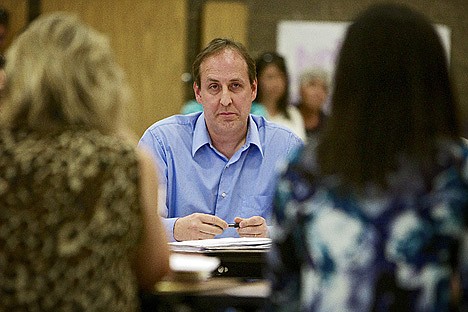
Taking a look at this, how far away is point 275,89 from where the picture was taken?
5.68 meters

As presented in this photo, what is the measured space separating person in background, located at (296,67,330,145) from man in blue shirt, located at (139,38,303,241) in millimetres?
3057

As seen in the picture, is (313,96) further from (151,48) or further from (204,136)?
(204,136)

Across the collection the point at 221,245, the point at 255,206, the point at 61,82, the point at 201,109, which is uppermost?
the point at 61,82

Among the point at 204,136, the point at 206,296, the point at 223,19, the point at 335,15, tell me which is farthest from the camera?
the point at 335,15

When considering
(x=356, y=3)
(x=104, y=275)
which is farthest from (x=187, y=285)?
(x=356, y=3)

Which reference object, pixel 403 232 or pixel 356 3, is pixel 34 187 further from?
pixel 356 3

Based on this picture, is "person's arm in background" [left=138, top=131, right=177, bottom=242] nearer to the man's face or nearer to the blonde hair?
the man's face

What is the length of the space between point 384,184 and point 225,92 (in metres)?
1.68

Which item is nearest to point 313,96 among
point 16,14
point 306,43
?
point 306,43

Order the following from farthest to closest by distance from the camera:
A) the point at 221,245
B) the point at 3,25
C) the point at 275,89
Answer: the point at 3,25, the point at 275,89, the point at 221,245

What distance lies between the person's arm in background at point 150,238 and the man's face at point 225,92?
1432 mm

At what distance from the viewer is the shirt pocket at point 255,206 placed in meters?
3.09

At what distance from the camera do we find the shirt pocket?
309 cm

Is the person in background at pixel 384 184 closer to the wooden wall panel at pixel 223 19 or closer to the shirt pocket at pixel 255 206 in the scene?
the shirt pocket at pixel 255 206
